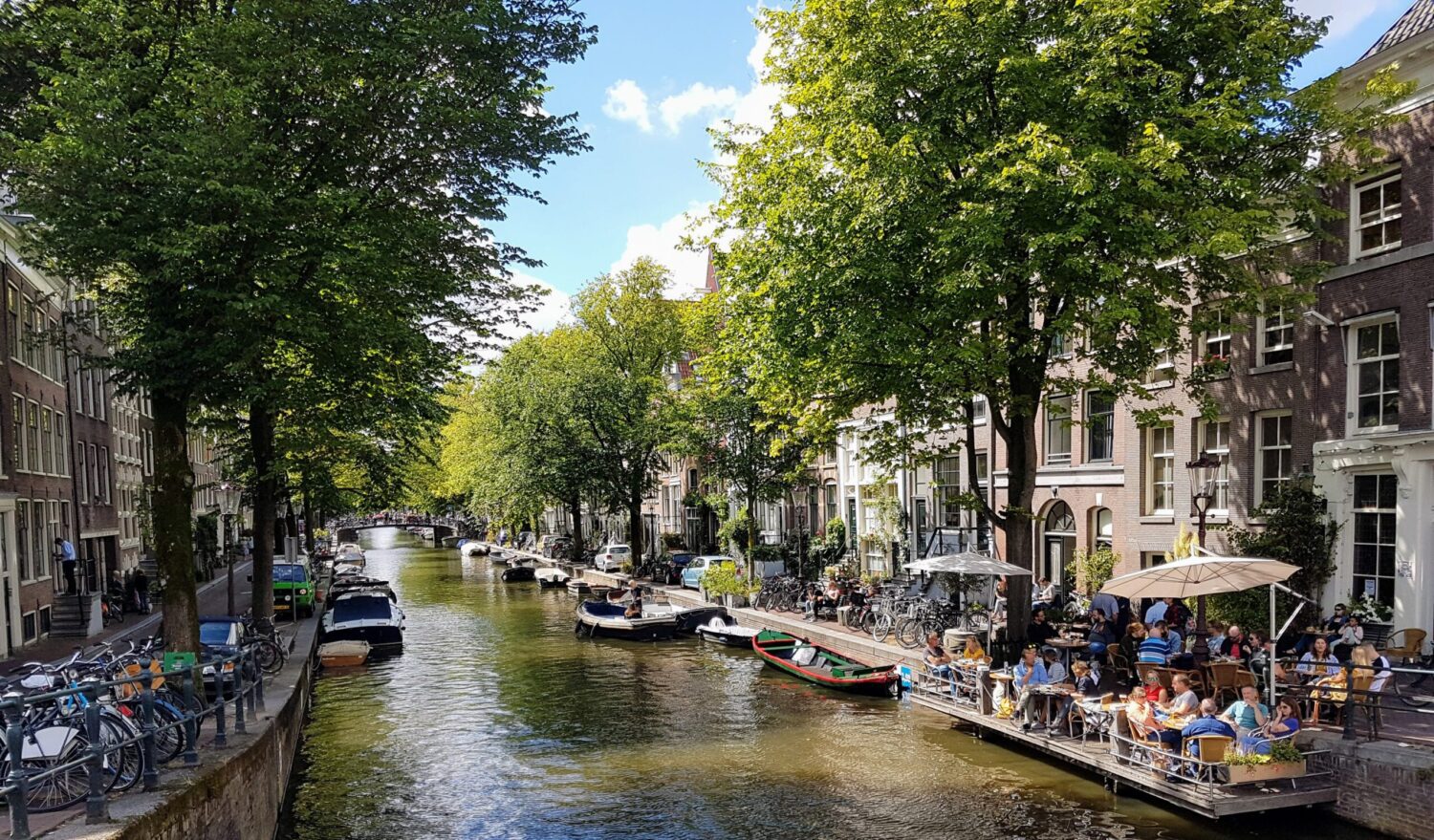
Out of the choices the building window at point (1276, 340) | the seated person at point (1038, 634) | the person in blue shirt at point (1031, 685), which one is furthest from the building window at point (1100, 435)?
the person in blue shirt at point (1031, 685)

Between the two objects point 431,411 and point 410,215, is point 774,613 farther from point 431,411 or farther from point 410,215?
point 410,215

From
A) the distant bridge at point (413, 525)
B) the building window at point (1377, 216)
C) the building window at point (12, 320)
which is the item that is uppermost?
the building window at point (1377, 216)

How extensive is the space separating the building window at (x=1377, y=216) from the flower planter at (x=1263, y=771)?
1233cm

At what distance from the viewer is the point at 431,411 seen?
2175cm

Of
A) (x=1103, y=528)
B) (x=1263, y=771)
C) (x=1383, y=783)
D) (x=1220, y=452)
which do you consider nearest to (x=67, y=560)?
(x=1103, y=528)

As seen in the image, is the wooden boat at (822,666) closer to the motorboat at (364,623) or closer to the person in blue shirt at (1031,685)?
the person in blue shirt at (1031,685)

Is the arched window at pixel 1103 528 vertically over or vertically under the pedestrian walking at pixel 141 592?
over

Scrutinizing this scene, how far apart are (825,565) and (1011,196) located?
23.8 meters

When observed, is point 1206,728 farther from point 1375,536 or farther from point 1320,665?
point 1375,536

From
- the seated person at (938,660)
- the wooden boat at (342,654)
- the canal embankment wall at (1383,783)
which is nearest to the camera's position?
the canal embankment wall at (1383,783)

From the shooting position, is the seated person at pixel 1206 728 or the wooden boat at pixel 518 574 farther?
the wooden boat at pixel 518 574

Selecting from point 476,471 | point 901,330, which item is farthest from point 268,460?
point 476,471

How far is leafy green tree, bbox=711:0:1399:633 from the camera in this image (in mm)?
17578

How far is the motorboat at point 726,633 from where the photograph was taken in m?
31.6
